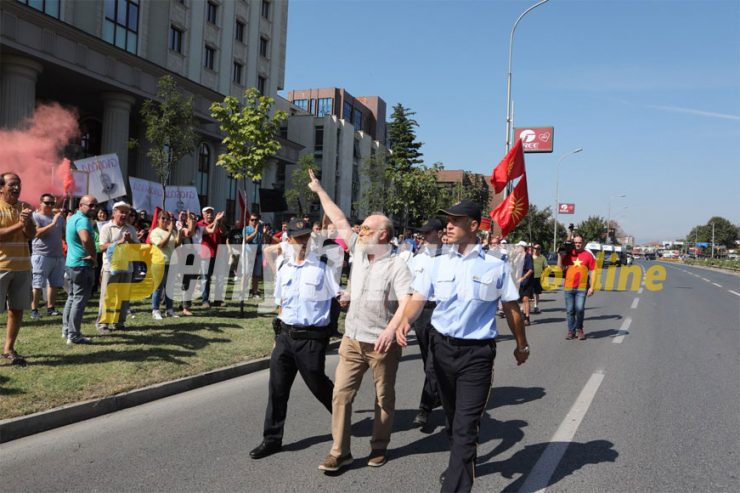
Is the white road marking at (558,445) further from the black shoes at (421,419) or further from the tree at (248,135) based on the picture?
the tree at (248,135)

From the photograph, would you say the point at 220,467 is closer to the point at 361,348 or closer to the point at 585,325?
the point at 361,348

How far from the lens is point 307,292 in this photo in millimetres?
4223

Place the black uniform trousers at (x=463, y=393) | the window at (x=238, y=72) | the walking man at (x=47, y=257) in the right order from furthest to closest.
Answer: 1. the window at (x=238, y=72)
2. the walking man at (x=47, y=257)
3. the black uniform trousers at (x=463, y=393)

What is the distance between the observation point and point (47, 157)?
14.7 metres

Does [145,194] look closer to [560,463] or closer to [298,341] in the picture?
[298,341]

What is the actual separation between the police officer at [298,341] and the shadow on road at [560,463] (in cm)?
143

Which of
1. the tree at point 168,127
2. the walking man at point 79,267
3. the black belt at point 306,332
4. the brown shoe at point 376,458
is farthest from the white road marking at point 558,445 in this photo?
the tree at point 168,127

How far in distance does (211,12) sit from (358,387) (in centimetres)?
3200

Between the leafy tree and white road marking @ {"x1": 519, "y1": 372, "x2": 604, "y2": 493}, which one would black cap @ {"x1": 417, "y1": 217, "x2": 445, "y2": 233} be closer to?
white road marking @ {"x1": 519, "y1": 372, "x2": 604, "y2": 493}

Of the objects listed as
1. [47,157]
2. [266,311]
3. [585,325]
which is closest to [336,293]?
[266,311]

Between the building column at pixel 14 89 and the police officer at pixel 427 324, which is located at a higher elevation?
the building column at pixel 14 89

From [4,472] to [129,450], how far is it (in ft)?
2.63

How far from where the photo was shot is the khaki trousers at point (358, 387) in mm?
3939

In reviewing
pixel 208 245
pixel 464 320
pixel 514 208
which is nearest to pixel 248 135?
pixel 208 245
